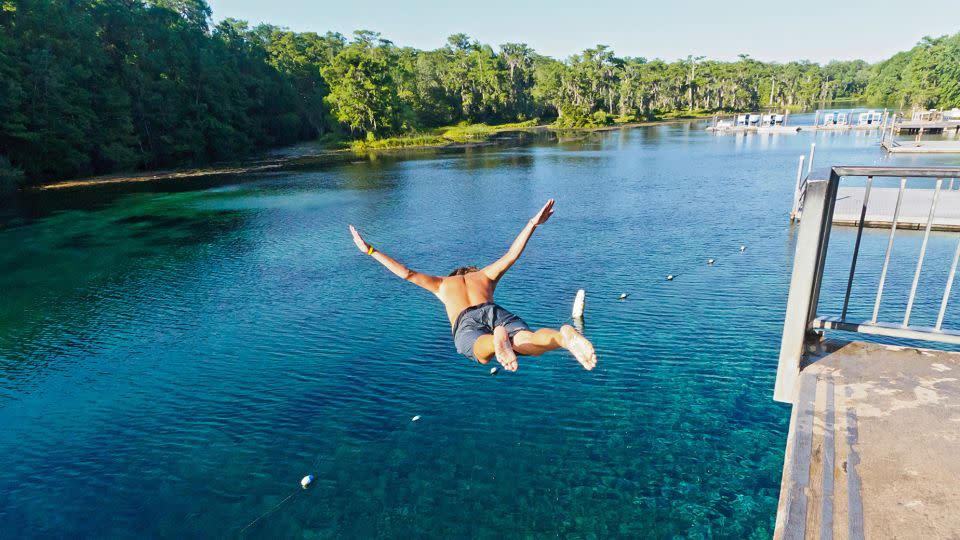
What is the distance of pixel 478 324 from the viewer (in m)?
5.74

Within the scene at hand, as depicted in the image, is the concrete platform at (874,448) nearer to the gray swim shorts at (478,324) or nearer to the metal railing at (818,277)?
the metal railing at (818,277)

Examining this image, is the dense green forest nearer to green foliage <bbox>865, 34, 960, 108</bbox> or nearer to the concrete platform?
green foliage <bbox>865, 34, 960, 108</bbox>

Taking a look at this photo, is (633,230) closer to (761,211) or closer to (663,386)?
(761,211)

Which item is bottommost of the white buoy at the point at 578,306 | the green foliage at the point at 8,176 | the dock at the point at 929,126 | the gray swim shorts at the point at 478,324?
the dock at the point at 929,126

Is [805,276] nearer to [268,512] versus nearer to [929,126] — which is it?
[268,512]

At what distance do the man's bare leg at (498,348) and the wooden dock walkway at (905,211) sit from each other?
2435cm

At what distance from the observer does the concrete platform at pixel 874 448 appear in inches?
138

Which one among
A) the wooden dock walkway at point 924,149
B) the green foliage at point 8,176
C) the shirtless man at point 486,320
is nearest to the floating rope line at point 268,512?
the shirtless man at point 486,320

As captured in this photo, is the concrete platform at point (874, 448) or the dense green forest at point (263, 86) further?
the dense green forest at point (263, 86)

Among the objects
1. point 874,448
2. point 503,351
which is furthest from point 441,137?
point 874,448

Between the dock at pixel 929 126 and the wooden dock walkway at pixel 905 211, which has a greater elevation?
the wooden dock walkway at pixel 905 211

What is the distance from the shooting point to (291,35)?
9462 cm

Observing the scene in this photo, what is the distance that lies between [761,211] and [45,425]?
105 ft

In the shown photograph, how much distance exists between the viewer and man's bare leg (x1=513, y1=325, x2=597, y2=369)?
4.33 meters
